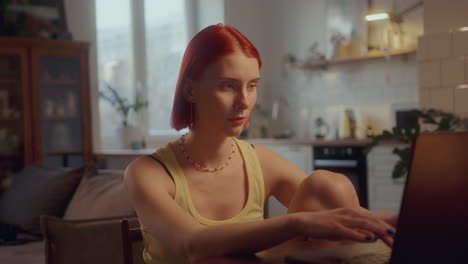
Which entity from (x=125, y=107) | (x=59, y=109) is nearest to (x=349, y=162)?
(x=125, y=107)

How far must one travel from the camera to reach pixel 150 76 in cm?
582

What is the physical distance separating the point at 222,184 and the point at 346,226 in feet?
1.52

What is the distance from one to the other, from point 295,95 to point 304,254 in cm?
544

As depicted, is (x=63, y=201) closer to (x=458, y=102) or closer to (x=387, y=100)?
(x=458, y=102)

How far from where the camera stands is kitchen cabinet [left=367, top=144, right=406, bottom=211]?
4.48 meters

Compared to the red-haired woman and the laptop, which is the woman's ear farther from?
the laptop

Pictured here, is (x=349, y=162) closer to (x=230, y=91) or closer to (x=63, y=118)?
Answer: (x=63, y=118)

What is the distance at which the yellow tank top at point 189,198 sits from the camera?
1092mm

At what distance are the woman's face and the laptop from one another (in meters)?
0.45

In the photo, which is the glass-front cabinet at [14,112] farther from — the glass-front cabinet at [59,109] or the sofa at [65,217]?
the sofa at [65,217]

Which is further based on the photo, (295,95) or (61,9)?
(295,95)

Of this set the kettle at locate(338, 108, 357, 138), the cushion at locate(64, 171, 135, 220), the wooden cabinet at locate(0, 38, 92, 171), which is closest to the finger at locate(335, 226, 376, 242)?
the cushion at locate(64, 171, 135, 220)

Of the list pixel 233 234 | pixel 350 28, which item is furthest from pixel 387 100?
pixel 233 234

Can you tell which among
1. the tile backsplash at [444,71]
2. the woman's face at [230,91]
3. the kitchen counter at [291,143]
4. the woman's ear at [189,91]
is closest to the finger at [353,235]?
the woman's face at [230,91]
